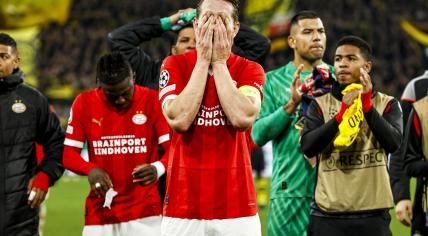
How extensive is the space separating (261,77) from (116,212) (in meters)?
1.72

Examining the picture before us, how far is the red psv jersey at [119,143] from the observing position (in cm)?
514

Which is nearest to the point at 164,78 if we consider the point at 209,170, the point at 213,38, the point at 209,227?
the point at 213,38

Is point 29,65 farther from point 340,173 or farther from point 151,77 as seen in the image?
point 340,173

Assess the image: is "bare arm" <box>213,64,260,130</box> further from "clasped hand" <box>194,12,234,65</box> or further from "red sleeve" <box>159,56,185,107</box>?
"red sleeve" <box>159,56,185,107</box>

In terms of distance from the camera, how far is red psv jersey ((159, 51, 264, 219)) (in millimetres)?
3689

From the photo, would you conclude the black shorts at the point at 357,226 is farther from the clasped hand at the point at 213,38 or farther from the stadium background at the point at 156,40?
the stadium background at the point at 156,40

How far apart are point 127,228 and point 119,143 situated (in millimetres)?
542

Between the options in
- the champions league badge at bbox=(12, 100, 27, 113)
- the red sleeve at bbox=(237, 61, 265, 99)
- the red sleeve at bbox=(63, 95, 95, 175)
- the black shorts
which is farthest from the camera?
the champions league badge at bbox=(12, 100, 27, 113)

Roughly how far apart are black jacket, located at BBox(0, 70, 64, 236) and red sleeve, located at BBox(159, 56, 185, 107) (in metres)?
1.83

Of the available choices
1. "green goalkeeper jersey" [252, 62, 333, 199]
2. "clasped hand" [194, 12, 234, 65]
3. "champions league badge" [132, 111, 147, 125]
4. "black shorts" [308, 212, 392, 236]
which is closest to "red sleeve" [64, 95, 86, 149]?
"champions league badge" [132, 111, 147, 125]

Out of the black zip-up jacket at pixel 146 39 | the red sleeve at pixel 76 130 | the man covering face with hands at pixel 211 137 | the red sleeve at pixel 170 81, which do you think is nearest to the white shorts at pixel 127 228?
the red sleeve at pixel 76 130

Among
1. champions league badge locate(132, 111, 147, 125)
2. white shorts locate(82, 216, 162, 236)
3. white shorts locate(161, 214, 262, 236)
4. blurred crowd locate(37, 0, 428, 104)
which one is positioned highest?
blurred crowd locate(37, 0, 428, 104)

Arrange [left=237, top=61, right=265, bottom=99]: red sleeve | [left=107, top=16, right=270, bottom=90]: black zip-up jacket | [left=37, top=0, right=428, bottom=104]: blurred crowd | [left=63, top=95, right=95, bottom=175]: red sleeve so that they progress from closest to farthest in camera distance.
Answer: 1. [left=237, top=61, right=265, bottom=99]: red sleeve
2. [left=63, top=95, right=95, bottom=175]: red sleeve
3. [left=107, top=16, right=270, bottom=90]: black zip-up jacket
4. [left=37, top=0, right=428, bottom=104]: blurred crowd

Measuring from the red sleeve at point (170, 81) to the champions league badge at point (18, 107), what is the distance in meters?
1.84
